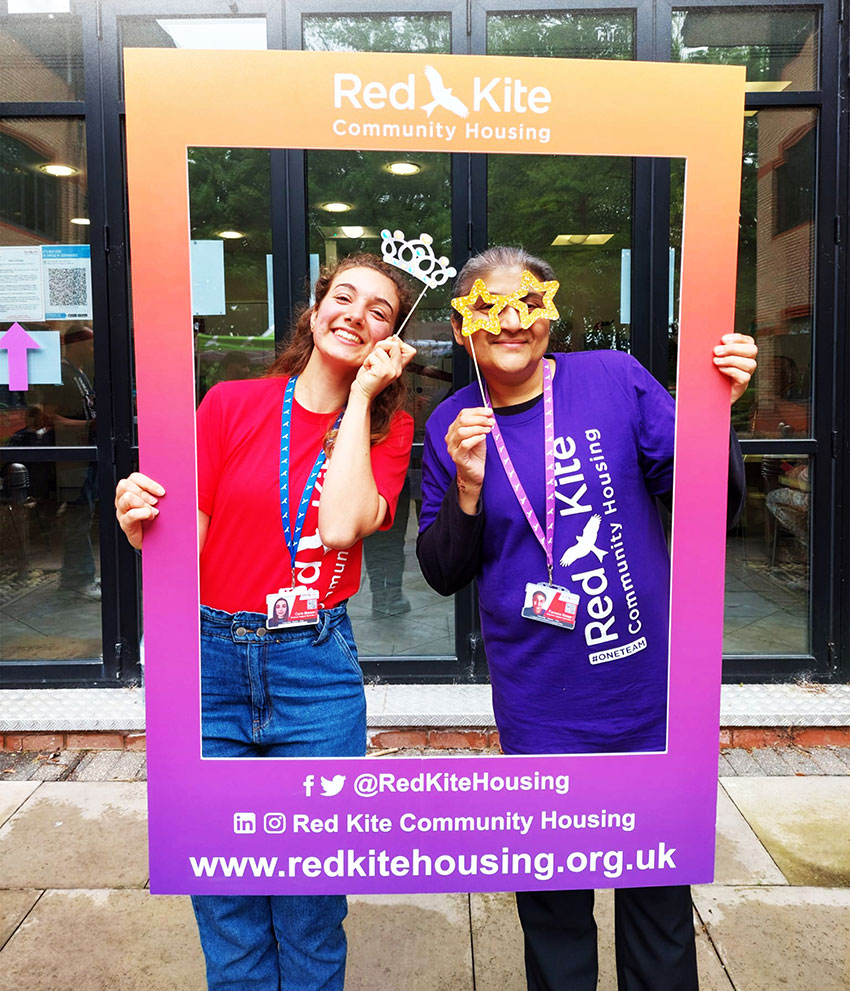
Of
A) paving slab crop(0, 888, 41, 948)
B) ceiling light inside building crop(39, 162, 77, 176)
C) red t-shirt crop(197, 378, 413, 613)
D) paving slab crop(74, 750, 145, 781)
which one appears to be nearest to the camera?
red t-shirt crop(197, 378, 413, 613)

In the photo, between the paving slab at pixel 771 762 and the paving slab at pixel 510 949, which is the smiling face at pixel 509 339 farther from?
the paving slab at pixel 771 762

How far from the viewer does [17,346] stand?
4.19m

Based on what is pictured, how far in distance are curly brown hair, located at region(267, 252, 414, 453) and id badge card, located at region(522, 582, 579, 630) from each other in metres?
0.47

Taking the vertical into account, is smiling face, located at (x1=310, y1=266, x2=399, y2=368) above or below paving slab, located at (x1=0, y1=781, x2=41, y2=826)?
above

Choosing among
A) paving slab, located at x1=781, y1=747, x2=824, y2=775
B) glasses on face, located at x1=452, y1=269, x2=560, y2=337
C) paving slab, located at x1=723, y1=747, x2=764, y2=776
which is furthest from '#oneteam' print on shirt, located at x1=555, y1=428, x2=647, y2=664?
paving slab, located at x1=781, y1=747, x2=824, y2=775

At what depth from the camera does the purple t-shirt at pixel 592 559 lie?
172cm

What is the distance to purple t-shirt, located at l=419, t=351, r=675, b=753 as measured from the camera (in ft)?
5.66

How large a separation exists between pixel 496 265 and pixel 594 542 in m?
0.61

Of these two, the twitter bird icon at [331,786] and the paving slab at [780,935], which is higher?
the twitter bird icon at [331,786]

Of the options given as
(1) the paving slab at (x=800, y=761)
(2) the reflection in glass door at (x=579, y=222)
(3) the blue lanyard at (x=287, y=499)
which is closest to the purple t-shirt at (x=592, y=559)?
(3) the blue lanyard at (x=287, y=499)

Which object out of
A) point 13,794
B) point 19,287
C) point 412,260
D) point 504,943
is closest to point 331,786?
point 412,260

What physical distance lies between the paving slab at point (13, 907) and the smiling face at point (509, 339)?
8.09 ft

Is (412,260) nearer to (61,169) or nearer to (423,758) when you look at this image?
(423,758)

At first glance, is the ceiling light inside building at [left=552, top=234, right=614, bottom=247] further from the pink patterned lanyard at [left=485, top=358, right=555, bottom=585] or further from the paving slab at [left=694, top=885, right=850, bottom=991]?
the paving slab at [left=694, top=885, right=850, bottom=991]
